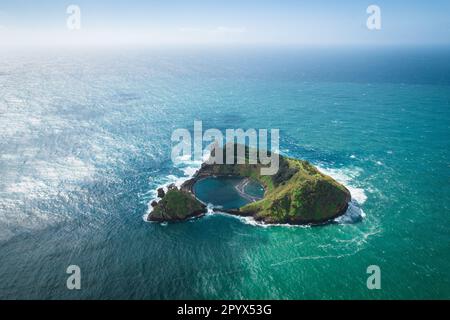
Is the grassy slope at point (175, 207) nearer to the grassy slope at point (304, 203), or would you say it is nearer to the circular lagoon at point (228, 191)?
the circular lagoon at point (228, 191)

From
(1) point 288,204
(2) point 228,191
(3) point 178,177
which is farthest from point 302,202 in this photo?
Answer: (3) point 178,177

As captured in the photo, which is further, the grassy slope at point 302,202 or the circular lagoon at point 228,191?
the circular lagoon at point 228,191

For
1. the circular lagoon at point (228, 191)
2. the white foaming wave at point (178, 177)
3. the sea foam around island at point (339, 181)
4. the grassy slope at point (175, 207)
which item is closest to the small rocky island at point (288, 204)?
the grassy slope at point (175, 207)

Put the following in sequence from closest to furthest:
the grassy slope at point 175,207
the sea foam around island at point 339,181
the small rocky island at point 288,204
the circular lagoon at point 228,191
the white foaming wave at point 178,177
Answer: the small rocky island at point 288,204 → the sea foam around island at point 339,181 → the grassy slope at point 175,207 → the circular lagoon at point 228,191 → the white foaming wave at point 178,177

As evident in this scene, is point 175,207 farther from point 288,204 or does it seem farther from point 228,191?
point 288,204

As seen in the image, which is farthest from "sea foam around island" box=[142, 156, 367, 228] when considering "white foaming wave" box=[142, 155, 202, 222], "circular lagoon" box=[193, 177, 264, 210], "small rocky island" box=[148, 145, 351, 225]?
"circular lagoon" box=[193, 177, 264, 210]

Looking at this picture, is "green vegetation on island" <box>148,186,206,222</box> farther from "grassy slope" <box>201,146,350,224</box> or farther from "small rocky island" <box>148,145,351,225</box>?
"grassy slope" <box>201,146,350,224</box>
